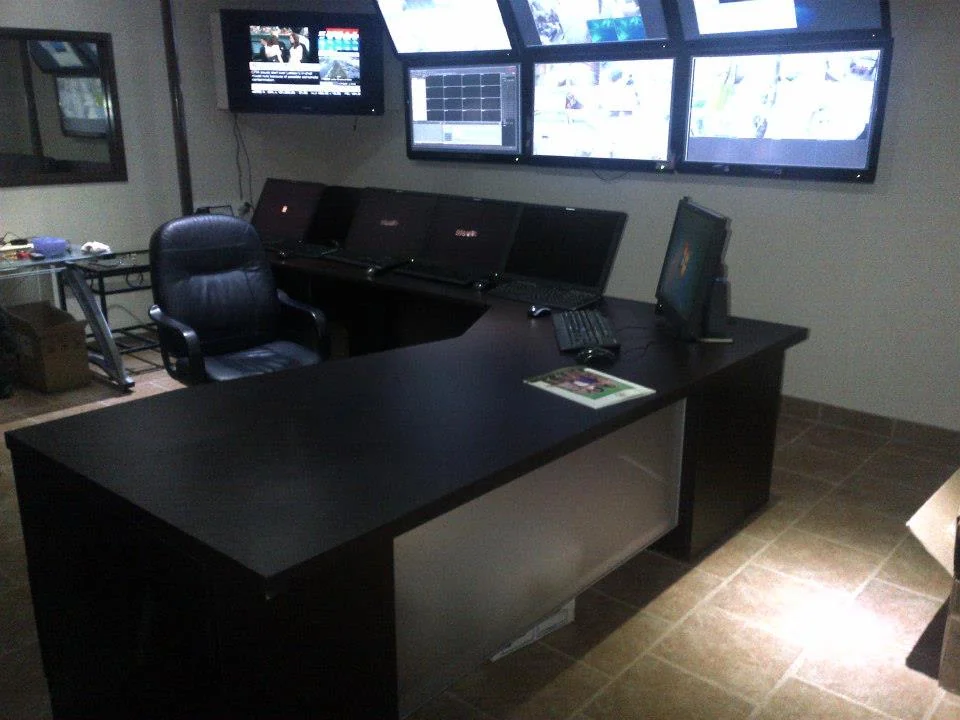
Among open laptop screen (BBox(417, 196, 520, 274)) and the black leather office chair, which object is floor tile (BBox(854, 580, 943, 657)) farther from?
the black leather office chair

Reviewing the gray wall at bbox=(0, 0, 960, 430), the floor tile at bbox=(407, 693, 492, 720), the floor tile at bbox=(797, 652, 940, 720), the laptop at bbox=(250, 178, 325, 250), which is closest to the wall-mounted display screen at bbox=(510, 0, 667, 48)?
the gray wall at bbox=(0, 0, 960, 430)

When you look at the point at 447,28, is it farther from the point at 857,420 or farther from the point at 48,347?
the point at 857,420

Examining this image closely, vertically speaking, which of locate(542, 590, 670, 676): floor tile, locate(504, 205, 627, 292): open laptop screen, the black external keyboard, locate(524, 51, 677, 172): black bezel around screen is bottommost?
locate(542, 590, 670, 676): floor tile

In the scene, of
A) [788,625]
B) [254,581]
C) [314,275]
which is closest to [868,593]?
[788,625]

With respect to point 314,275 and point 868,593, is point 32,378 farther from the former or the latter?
point 868,593

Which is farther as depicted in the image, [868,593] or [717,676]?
[868,593]

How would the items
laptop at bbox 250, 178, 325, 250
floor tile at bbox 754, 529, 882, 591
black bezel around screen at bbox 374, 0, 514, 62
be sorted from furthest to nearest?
laptop at bbox 250, 178, 325, 250 → black bezel around screen at bbox 374, 0, 514, 62 → floor tile at bbox 754, 529, 882, 591

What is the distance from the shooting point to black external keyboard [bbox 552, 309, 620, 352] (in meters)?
2.49

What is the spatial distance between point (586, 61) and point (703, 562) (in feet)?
8.64

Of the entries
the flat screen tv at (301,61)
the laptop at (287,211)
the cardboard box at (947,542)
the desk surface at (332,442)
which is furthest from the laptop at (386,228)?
the cardboard box at (947,542)

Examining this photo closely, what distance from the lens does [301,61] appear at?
15.7 feet

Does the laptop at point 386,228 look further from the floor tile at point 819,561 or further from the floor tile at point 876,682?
the floor tile at point 876,682

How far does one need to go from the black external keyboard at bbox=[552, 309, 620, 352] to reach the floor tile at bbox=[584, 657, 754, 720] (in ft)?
→ 3.01

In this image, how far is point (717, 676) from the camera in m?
2.14
